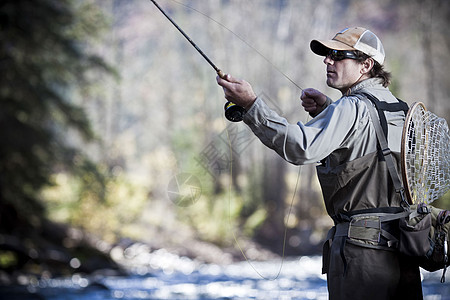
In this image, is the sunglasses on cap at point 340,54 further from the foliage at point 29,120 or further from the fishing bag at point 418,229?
the foliage at point 29,120

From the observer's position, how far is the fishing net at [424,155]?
5.05 ft

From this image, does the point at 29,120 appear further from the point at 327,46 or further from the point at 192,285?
the point at 327,46

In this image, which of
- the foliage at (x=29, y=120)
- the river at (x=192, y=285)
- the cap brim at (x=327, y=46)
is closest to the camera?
the cap brim at (x=327, y=46)

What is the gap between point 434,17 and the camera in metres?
12.8

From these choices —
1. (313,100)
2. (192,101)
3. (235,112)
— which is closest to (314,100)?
(313,100)

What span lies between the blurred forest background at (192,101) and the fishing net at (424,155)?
8.10m

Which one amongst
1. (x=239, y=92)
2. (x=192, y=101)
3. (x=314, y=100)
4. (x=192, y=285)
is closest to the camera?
(x=239, y=92)

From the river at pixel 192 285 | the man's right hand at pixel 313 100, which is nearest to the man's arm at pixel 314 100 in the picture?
the man's right hand at pixel 313 100

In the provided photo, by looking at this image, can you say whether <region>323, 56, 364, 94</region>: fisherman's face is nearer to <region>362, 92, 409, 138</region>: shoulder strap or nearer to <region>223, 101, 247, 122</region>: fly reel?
<region>362, 92, 409, 138</region>: shoulder strap

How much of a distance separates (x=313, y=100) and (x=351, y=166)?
1.53 feet

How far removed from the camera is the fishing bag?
1505 millimetres

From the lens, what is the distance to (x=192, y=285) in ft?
29.6

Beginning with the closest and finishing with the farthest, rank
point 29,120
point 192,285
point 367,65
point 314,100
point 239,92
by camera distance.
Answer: point 239,92 < point 367,65 < point 314,100 < point 29,120 < point 192,285

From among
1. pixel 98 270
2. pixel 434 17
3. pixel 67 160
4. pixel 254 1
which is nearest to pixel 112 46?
pixel 254 1
